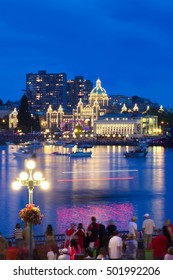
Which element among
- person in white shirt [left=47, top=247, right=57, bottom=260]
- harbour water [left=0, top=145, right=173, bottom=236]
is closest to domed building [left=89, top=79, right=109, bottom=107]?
harbour water [left=0, top=145, right=173, bottom=236]

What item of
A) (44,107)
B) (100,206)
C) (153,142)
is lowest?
(100,206)

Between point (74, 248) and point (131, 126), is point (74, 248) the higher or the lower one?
the lower one

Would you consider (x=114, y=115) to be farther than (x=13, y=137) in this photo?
Yes

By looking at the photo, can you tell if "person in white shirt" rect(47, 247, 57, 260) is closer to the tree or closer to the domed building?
the tree

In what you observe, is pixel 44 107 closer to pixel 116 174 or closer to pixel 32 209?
pixel 116 174

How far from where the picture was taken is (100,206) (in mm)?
23484

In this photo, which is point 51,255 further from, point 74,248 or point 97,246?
point 97,246

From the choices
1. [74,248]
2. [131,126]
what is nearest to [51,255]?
[74,248]

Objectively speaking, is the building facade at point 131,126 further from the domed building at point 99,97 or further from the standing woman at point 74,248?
the standing woman at point 74,248

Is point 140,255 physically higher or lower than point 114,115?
lower

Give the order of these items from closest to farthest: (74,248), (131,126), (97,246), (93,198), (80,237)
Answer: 1. (74,248)
2. (97,246)
3. (80,237)
4. (93,198)
5. (131,126)

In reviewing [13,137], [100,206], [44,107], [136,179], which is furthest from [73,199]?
[44,107]

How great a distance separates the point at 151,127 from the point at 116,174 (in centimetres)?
9935

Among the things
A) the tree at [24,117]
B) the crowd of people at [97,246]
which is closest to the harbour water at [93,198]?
the crowd of people at [97,246]
